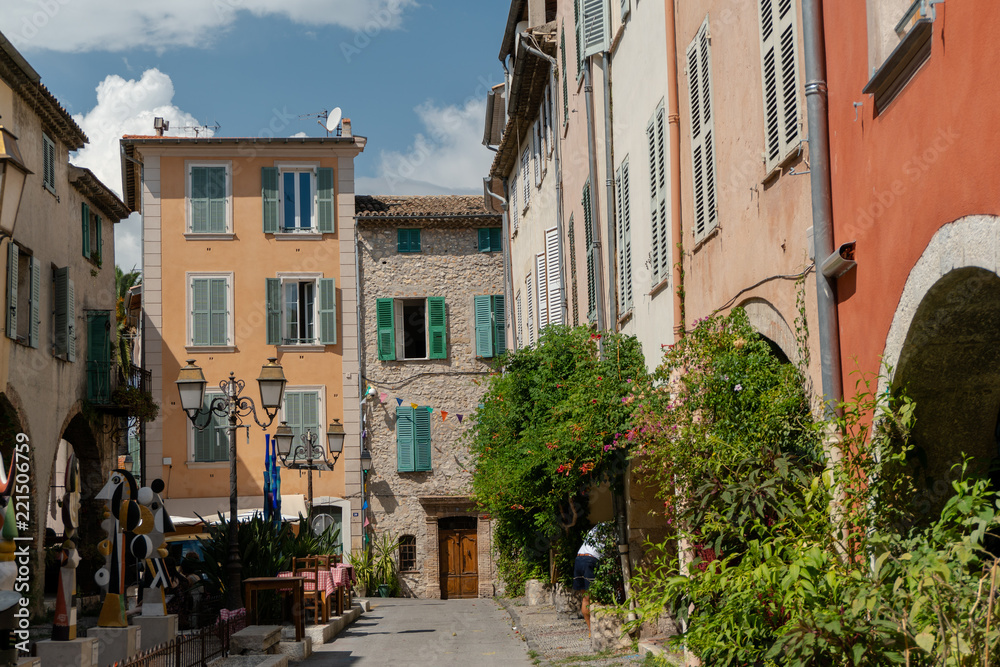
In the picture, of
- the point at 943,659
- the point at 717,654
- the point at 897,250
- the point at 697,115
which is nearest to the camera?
the point at 943,659

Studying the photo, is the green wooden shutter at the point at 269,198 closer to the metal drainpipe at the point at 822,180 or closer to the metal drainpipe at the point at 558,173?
the metal drainpipe at the point at 558,173

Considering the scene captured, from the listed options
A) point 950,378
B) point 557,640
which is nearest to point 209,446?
point 557,640

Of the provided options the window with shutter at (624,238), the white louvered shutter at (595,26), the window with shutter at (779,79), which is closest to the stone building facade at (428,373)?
the white louvered shutter at (595,26)

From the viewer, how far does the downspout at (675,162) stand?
978 centimetres

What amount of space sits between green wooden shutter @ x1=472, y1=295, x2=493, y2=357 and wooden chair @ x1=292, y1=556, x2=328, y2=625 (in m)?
13.2

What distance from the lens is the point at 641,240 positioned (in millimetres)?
11625

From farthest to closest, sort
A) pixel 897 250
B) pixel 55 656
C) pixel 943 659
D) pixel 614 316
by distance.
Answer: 1. pixel 614 316
2. pixel 55 656
3. pixel 897 250
4. pixel 943 659

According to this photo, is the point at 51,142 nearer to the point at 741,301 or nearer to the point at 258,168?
the point at 258,168

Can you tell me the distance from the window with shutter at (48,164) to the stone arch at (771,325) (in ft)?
54.2

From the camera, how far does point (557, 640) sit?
14.5 meters

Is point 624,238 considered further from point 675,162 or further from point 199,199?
point 199,199

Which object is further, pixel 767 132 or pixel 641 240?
pixel 641 240

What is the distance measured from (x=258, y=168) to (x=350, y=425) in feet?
23.0

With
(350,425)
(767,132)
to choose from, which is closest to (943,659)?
(767,132)
